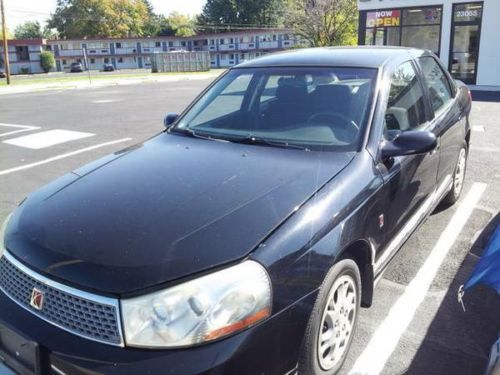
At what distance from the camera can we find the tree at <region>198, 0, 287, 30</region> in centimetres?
9100

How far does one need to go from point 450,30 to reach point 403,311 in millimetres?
18736

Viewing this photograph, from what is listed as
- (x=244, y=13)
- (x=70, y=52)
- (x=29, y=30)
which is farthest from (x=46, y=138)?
(x=29, y=30)

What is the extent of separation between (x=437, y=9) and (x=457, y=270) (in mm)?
18399

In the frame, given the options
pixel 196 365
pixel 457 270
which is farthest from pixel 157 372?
pixel 457 270

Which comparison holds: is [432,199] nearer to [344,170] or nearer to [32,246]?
[344,170]

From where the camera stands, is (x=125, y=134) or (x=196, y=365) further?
(x=125, y=134)

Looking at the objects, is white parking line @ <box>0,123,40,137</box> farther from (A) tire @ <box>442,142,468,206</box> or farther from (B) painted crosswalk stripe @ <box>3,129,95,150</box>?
(A) tire @ <box>442,142,468,206</box>

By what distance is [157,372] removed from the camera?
1.75 m

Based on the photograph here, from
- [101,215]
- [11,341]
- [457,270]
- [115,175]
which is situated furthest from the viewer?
[457,270]

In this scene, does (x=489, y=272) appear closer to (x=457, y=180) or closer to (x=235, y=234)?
(x=235, y=234)

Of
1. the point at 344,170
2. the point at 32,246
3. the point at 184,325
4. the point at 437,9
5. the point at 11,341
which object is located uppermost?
the point at 437,9

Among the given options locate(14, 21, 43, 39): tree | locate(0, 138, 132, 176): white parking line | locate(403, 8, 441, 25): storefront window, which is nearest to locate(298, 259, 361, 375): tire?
locate(0, 138, 132, 176): white parking line

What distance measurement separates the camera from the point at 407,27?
20.2 meters

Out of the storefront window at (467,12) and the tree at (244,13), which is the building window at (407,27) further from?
the tree at (244,13)
